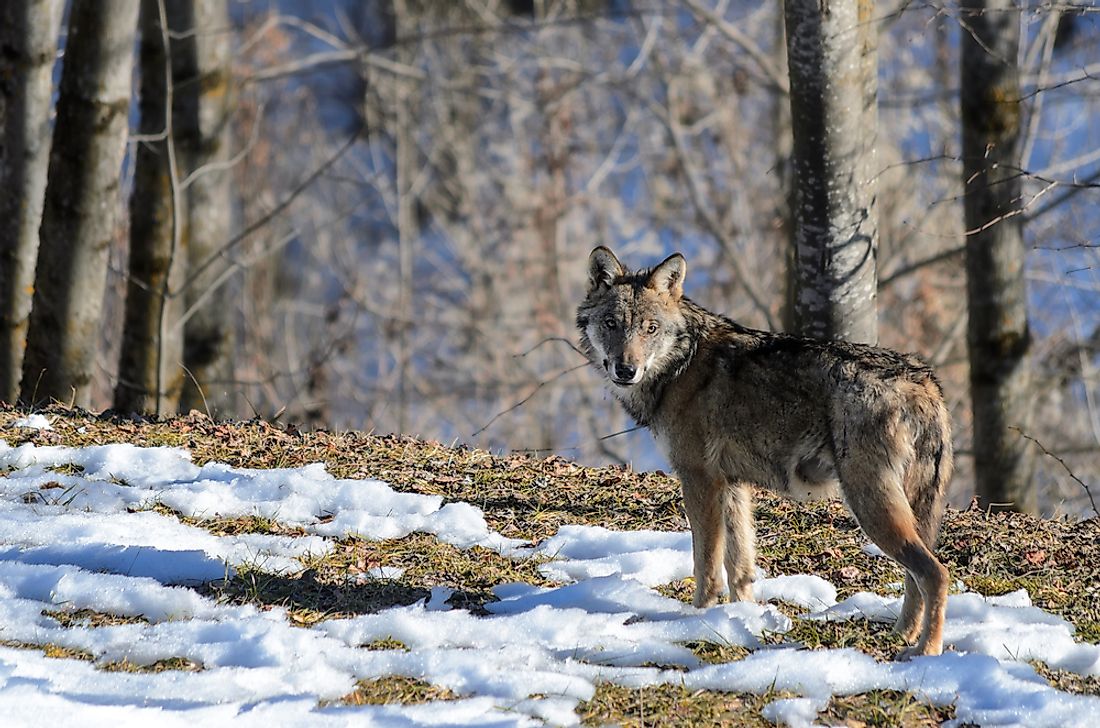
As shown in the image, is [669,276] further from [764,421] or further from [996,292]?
[996,292]

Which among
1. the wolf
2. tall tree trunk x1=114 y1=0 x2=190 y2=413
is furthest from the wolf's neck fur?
tall tree trunk x1=114 y1=0 x2=190 y2=413

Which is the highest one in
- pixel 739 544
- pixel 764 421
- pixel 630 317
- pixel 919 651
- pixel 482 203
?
pixel 482 203

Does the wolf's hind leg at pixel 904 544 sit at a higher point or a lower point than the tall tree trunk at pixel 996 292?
lower

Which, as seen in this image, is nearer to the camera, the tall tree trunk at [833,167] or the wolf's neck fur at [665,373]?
the wolf's neck fur at [665,373]

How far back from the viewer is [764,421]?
6332mm

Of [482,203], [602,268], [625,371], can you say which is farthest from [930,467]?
[482,203]

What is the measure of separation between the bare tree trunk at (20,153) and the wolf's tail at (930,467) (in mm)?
8181

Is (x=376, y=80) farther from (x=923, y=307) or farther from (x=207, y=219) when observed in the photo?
(x=207, y=219)

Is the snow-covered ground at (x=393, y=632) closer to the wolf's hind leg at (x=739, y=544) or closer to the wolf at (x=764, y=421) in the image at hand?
the wolf's hind leg at (x=739, y=544)

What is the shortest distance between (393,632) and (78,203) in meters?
6.49

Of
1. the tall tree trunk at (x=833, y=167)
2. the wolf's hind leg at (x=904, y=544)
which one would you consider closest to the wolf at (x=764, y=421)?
the wolf's hind leg at (x=904, y=544)

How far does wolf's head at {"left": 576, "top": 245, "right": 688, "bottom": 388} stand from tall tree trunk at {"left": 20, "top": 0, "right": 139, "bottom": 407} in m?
5.26

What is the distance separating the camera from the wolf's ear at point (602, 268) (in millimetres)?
7348

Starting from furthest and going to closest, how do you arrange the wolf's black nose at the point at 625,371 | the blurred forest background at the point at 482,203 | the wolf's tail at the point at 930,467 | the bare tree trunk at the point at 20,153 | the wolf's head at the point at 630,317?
the blurred forest background at the point at 482,203 < the bare tree trunk at the point at 20,153 < the wolf's head at the point at 630,317 < the wolf's black nose at the point at 625,371 < the wolf's tail at the point at 930,467
